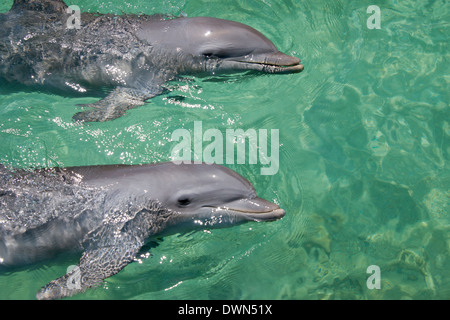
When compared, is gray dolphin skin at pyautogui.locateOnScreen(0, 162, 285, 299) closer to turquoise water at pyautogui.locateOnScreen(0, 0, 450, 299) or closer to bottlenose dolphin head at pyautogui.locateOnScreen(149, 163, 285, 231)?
bottlenose dolphin head at pyautogui.locateOnScreen(149, 163, 285, 231)

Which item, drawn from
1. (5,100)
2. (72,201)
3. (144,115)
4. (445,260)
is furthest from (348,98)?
(5,100)

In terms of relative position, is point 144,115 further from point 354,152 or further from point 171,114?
point 354,152

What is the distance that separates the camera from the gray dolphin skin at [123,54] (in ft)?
23.7

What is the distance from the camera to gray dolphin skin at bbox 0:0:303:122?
23.7 ft

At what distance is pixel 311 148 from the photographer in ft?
25.0

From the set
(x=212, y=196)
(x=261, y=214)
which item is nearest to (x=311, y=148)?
(x=261, y=214)

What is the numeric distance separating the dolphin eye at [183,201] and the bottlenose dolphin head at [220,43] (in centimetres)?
264

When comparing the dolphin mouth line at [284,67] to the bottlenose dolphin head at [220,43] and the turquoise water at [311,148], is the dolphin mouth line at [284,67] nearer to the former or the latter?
the bottlenose dolphin head at [220,43]

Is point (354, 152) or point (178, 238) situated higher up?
point (354, 152)

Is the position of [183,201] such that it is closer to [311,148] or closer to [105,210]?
[105,210]

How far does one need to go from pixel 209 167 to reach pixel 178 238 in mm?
1213

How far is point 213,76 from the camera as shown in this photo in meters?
7.69
